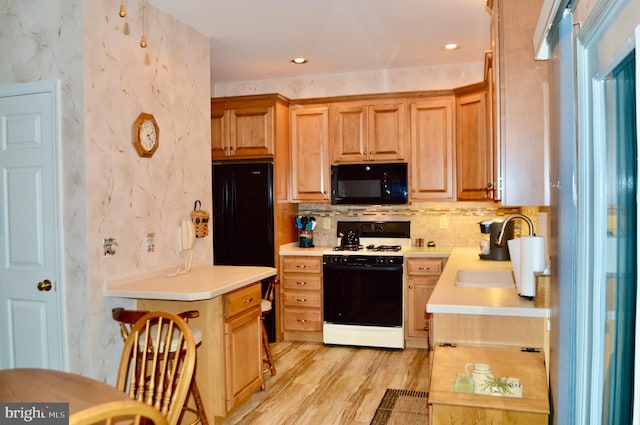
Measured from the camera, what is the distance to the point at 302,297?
16.4 ft

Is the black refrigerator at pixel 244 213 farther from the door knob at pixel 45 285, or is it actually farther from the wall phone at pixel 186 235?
the door knob at pixel 45 285

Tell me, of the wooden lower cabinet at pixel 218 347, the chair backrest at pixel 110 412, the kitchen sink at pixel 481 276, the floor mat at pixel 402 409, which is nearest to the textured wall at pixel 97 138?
the wooden lower cabinet at pixel 218 347

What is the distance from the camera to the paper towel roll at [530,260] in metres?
2.36

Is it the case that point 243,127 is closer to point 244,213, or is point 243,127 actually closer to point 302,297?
point 244,213

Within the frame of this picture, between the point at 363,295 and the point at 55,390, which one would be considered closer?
the point at 55,390

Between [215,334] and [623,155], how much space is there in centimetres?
251

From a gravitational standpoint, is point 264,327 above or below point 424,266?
below

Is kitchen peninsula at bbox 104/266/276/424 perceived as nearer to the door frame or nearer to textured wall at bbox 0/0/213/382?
textured wall at bbox 0/0/213/382

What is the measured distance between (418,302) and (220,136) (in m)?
2.46

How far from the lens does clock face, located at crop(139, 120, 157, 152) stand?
318 cm

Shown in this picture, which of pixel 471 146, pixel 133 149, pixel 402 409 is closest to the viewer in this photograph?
pixel 133 149

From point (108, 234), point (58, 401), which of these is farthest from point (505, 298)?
point (108, 234)

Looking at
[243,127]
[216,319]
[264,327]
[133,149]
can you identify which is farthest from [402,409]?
[243,127]

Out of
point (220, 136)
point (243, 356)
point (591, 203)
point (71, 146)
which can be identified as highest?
point (220, 136)
